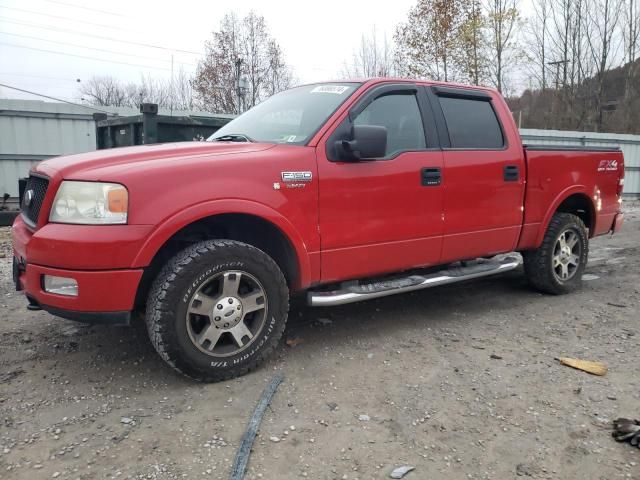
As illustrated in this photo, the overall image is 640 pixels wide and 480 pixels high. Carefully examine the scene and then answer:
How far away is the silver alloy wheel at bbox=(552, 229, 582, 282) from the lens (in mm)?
5141

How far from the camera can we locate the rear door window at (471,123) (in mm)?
4309

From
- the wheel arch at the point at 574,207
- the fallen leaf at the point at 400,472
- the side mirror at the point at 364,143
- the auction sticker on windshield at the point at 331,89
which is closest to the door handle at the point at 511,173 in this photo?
the wheel arch at the point at 574,207

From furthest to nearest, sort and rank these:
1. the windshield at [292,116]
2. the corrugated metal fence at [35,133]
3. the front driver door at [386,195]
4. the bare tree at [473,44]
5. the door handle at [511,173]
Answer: the bare tree at [473,44] → the corrugated metal fence at [35,133] → the door handle at [511,173] → the windshield at [292,116] → the front driver door at [386,195]

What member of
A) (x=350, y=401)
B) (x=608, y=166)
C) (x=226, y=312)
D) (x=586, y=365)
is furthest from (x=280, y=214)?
(x=608, y=166)

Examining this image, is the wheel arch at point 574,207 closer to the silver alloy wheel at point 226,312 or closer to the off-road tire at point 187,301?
the off-road tire at point 187,301

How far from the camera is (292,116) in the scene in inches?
154

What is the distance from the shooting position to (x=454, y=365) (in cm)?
348

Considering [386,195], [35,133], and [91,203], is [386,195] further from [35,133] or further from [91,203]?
[35,133]

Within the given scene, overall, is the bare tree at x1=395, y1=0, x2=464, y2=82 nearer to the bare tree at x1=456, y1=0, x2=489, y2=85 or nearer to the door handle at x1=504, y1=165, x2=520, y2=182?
the bare tree at x1=456, y1=0, x2=489, y2=85

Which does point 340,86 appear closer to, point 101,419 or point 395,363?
point 395,363

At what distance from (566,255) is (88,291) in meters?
4.43

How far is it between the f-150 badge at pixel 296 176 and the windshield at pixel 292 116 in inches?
10.3

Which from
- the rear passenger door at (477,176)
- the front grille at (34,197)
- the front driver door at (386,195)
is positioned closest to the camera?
the front grille at (34,197)

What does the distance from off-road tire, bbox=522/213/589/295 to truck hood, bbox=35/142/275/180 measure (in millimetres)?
2992
